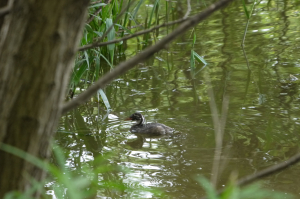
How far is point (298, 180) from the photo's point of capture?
444 cm

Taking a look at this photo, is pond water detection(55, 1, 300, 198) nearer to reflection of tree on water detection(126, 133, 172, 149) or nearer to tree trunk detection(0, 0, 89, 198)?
reflection of tree on water detection(126, 133, 172, 149)

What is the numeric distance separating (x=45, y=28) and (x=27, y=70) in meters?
0.15

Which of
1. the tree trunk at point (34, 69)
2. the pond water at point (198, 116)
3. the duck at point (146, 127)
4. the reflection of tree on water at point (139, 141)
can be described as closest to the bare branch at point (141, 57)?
the tree trunk at point (34, 69)

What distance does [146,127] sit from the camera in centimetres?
608

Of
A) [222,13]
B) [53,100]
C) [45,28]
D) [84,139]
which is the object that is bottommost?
[84,139]

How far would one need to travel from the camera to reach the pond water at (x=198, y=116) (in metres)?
4.71

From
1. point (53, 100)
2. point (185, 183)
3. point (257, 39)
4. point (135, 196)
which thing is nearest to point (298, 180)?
point (185, 183)

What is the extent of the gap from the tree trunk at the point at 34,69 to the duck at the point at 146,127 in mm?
4395

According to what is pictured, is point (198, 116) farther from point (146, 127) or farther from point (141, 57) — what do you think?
point (141, 57)

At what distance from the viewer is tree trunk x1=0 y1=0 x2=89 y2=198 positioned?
1.49m

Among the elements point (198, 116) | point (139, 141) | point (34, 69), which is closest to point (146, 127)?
point (139, 141)

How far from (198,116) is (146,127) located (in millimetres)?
751

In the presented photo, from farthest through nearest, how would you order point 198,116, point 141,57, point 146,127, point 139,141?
point 198,116
point 146,127
point 139,141
point 141,57

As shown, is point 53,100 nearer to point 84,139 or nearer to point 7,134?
point 7,134
